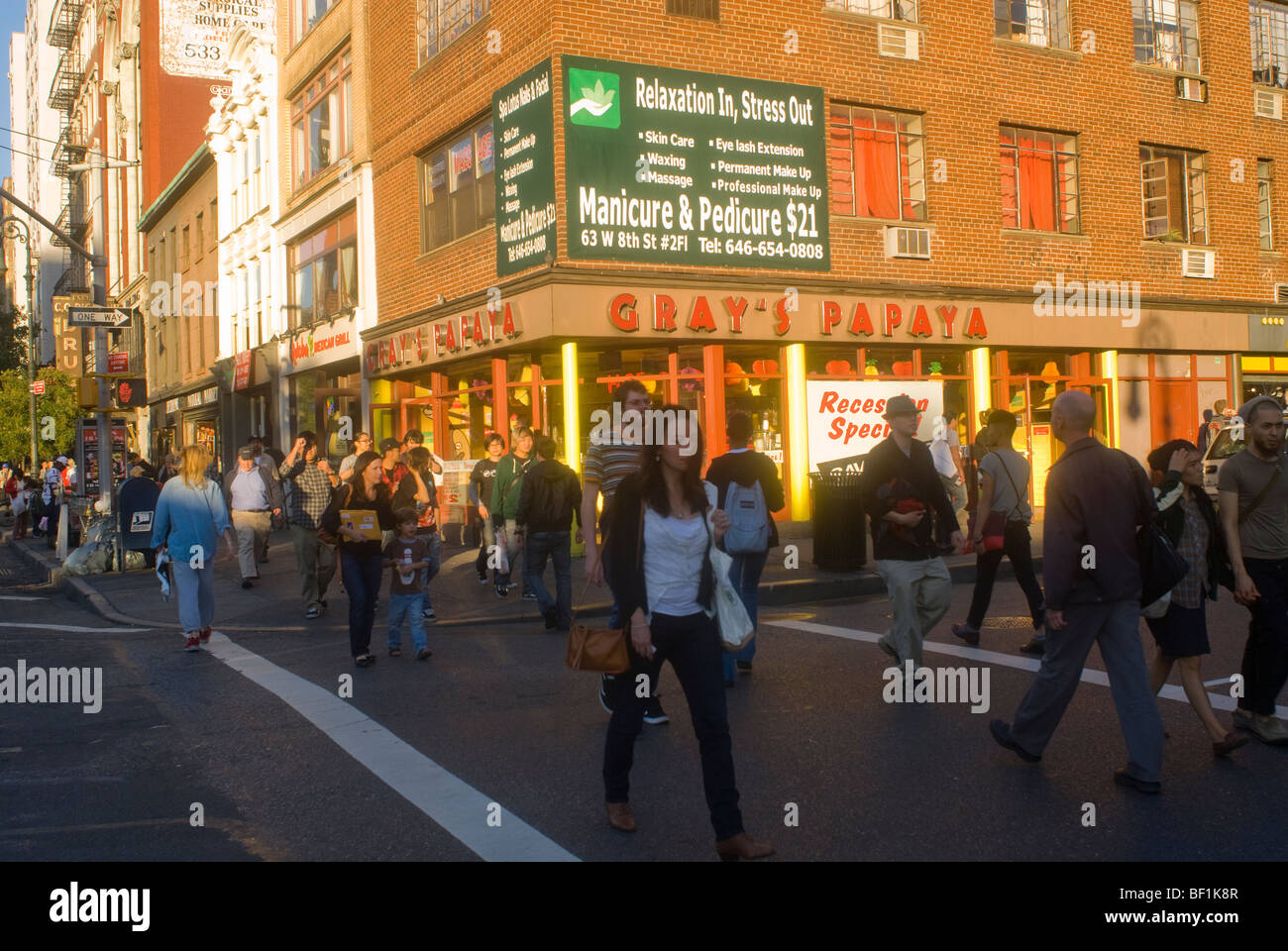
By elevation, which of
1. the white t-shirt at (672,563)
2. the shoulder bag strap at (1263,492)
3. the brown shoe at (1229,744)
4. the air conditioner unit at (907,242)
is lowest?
the brown shoe at (1229,744)

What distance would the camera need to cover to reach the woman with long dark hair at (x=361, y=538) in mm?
9148

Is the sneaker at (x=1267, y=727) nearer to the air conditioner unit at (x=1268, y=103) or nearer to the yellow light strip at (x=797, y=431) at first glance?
the yellow light strip at (x=797, y=431)

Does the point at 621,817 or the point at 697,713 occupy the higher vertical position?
the point at 697,713

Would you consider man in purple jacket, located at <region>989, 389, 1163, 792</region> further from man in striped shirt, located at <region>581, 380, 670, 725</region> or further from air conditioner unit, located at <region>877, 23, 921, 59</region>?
air conditioner unit, located at <region>877, 23, 921, 59</region>

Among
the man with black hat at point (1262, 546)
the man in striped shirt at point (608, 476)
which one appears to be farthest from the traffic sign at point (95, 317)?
the man with black hat at point (1262, 546)

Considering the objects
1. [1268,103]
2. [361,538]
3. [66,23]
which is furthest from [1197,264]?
[66,23]

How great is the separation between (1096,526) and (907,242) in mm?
14021

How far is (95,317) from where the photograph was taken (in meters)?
17.5

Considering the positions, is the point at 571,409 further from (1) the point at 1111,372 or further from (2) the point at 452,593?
(1) the point at 1111,372

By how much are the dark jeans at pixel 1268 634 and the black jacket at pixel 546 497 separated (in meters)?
5.84

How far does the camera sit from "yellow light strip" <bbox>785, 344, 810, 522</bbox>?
17969 millimetres

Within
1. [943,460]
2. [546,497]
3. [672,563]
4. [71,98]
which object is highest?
[71,98]
